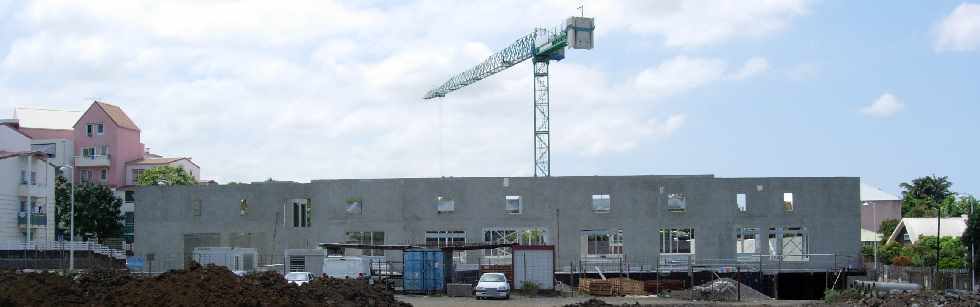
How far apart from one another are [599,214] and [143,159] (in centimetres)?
6508

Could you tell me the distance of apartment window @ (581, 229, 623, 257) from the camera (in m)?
71.2

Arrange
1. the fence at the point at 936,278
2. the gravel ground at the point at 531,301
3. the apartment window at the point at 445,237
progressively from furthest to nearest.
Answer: the apartment window at the point at 445,237 < the fence at the point at 936,278 < the gravel ground at the point at 531,301

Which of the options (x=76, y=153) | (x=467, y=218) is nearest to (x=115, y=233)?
(x=76, y=153)

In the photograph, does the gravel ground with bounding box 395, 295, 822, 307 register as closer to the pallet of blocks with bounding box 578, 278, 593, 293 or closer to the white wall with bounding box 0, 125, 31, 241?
the pallet of blocks with bounding box 578, 278, 593, 293

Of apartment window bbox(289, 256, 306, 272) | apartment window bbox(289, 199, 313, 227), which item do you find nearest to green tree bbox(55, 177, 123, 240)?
apartment window bbox(289, 199, 313, 227)

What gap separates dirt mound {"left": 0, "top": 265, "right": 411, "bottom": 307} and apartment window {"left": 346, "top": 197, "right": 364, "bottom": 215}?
33.4 metres

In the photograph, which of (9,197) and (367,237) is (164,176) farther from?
(367,237)

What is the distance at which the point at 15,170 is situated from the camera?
9025cm

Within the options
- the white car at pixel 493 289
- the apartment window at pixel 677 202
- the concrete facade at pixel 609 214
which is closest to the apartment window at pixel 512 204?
the concrete facade at pixel 609 214

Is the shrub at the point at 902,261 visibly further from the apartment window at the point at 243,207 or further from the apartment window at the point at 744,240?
the apartment window at the point at 243,207

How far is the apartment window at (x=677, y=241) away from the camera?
2817 inches

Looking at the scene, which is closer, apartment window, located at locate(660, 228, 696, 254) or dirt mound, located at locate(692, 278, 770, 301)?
dirt mound, located at locate(692, 278, 770, 301)

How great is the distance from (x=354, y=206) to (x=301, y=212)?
4446 mm

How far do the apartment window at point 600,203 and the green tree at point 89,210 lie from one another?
53.4 meters
